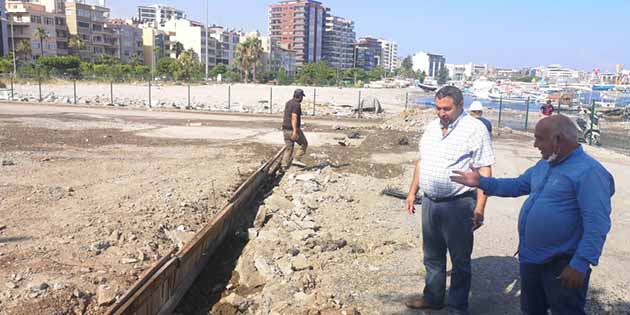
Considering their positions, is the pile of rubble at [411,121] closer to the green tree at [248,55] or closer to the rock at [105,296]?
the rock at [105,296]

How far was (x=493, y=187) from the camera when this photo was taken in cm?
377

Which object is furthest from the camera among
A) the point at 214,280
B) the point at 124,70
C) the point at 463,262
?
the point at 124,70

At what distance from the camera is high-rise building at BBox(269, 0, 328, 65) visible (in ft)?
598

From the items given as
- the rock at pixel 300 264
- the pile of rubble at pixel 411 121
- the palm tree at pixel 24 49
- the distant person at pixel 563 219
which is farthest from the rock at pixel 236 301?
the palm tree at pixel 24 49

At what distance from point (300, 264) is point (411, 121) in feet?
62.9

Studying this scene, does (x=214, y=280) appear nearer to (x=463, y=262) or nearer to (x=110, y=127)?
(x=463, y=262)

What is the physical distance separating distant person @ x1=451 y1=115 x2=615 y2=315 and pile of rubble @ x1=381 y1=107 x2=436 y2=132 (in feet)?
64.0

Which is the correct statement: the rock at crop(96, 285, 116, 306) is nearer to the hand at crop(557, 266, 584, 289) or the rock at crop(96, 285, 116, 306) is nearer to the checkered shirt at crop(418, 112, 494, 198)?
the checkered shirt at crop(418, 112, 494, 198)

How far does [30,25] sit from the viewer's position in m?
94.3

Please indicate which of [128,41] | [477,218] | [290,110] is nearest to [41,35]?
[128,41]

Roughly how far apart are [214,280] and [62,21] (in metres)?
112

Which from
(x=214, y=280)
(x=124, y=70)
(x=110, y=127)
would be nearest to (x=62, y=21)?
(x=124, y=70)

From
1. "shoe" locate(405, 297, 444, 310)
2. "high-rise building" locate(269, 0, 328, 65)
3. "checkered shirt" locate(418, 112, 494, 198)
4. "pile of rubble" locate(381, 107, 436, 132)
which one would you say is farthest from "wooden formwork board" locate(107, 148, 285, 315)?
"high-rise building" locate(269, 0, 328, 65)

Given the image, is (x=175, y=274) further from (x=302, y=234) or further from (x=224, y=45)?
(x=224, y=45)
